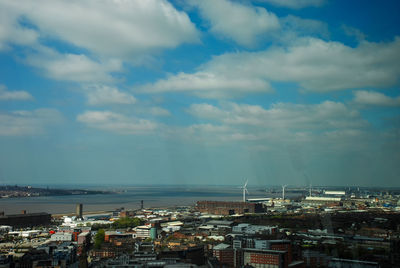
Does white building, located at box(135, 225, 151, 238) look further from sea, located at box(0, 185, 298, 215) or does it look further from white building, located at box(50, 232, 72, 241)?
sea, located at box(0, 185, 298, 215)

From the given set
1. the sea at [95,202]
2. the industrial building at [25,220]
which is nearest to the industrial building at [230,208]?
the sea at [95,202]

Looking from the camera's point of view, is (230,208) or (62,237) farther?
(230,208)

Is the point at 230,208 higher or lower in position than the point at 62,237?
higher

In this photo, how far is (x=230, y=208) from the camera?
68.3ft

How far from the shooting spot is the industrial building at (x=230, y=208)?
67.1ft

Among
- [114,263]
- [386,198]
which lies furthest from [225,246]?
[386,198]

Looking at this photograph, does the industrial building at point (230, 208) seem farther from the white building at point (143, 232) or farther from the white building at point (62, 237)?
the white building at point (62, 237)

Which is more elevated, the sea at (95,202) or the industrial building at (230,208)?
the industrial building at (230,208)

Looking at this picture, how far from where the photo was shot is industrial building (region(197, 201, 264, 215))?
2044 cm

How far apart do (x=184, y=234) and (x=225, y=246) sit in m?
3.35

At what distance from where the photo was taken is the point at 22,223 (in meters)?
15.6

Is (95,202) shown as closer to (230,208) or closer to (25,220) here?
(230,208)

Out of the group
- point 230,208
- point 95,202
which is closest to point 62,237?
point 230,208

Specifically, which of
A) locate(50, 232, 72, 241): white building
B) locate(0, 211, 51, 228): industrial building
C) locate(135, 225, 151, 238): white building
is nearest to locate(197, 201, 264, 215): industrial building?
locate(0, 211, 51, 228): industrial building
